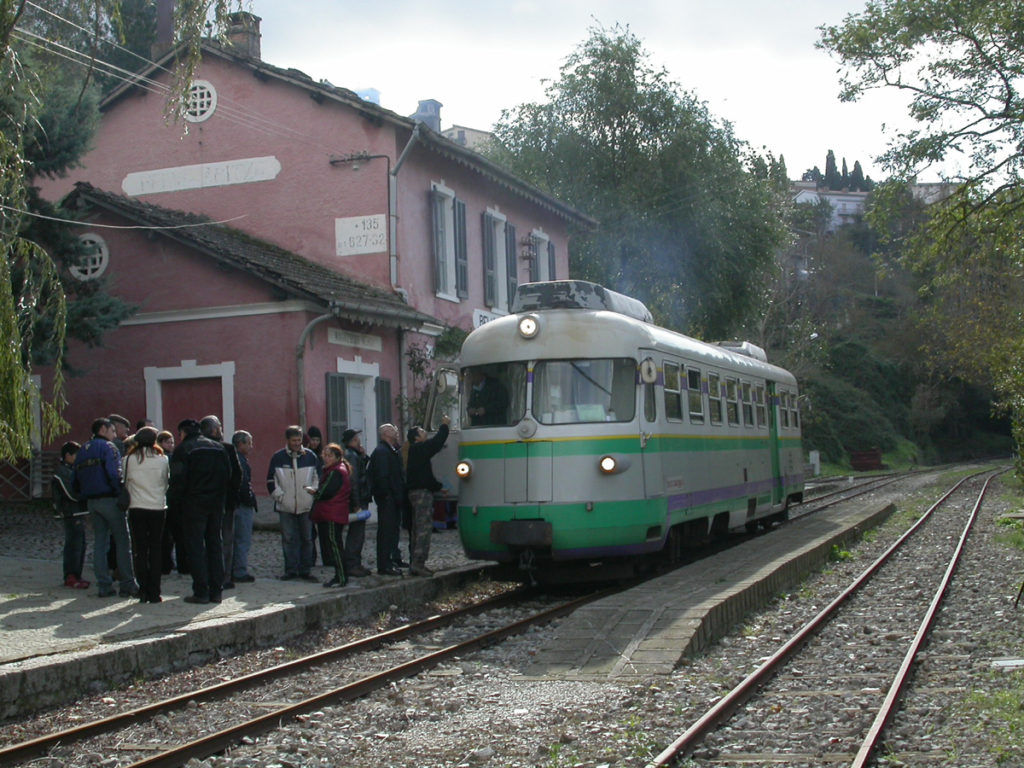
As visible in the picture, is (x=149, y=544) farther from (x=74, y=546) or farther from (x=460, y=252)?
(x=460, y=252)

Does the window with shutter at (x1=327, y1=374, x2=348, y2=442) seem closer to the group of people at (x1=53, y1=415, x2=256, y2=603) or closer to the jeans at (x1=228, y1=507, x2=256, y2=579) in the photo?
the jeans at (x1=228, y1=507, x2=256, y2=579)

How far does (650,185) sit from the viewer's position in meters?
37.2

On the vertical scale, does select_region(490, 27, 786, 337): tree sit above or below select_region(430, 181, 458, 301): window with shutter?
above

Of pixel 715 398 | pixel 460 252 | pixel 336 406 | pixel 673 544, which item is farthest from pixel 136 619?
pixel 460 252

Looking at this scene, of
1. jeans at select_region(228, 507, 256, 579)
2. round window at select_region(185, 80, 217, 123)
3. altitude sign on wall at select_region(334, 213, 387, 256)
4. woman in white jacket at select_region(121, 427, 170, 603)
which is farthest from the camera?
round window at select_region(185, 80, 217, 123)

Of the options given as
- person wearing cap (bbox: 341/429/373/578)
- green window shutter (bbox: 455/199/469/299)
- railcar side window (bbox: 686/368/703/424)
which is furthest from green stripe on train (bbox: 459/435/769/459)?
green window shutter (bbox: 455/199/469/299)

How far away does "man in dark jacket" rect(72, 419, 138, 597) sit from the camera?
11.2 m

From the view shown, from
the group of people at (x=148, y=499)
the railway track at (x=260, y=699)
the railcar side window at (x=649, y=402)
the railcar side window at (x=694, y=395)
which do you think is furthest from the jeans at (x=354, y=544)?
the railcar side window at (x=694, y=395)

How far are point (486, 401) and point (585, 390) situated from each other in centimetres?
111

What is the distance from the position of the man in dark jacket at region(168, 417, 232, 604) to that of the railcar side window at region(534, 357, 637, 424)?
3.49m

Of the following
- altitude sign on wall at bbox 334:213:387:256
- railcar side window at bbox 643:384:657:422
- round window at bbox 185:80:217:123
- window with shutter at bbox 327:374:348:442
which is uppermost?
round window at bbox 185:80:217:123

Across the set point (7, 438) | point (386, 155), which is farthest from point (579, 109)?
point (7, 438)

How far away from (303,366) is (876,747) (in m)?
13.5

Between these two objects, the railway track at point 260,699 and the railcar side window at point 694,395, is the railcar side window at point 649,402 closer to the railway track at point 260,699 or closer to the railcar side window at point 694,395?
the railcar side window at point 694,395
